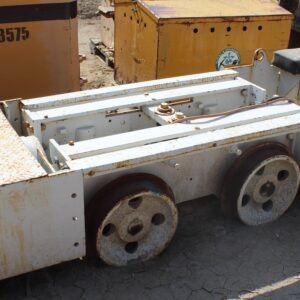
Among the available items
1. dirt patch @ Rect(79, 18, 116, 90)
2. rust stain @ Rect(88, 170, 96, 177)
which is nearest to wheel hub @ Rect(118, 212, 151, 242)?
rust stain @ Rect(88, 170, 96, 177)

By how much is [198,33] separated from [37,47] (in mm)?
1510

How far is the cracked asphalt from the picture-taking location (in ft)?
10.0

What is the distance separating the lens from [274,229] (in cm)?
364

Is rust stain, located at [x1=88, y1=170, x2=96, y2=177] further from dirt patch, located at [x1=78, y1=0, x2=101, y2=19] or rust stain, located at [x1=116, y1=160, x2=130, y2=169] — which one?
dirt patch, located at [x1=78, y1=0, x2=101, y2=19]

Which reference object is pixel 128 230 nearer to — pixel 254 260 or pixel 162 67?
pixel 254 260

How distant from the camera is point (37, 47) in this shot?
429cm

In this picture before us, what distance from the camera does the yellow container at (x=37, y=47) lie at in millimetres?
4127

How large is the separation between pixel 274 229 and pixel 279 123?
763 millimetres

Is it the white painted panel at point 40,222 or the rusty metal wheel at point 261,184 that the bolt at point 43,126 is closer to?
the white painted panel at point 40,222

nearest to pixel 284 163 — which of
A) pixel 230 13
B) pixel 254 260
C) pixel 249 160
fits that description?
pixel 249 160

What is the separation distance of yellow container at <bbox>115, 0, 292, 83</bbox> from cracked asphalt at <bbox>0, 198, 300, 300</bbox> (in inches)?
75.4

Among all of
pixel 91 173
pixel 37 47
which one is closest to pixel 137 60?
pixel 37 47

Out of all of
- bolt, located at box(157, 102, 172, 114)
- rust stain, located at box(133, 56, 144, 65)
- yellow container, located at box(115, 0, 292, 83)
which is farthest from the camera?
rust stain, located at box(133, 56, 144, 65)

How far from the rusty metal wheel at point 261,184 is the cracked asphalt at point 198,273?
116mm
